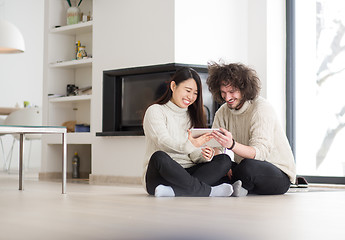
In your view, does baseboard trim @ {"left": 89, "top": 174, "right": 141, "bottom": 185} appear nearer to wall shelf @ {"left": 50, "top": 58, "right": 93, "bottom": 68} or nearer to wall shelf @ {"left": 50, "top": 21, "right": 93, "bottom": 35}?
wall shelf @ {"left": 50, "top": 58, "right": 93, "bottom": 68}

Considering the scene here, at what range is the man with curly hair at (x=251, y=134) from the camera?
11.4ft

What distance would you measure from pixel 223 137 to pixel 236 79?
0.42m

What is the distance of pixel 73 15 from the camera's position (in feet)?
21.3

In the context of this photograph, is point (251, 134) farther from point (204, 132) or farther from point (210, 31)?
point (210, 31)

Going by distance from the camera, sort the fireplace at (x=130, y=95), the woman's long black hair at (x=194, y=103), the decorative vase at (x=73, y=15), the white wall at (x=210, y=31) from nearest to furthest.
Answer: the woman's long black hair at (x=194, y=103) < the white wall at (x=210, y=31) < the fireplace at (x=130, y=95) < the decorative vase at (x=73, y=15)

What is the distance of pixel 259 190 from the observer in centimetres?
367

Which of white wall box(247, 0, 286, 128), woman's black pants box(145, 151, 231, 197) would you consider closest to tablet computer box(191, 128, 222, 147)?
woman's black pants box(145, 151, 231, 197)

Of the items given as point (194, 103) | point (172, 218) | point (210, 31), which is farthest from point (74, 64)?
point (172, 218)

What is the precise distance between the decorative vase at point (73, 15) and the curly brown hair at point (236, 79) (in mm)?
3249

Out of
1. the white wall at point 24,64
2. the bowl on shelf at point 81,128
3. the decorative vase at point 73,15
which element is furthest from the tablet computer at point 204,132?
the white wall at point 24,64

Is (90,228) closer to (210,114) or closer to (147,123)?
(147,123)

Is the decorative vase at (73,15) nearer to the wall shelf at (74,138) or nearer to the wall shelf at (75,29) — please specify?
the wall shelf at (75,29)

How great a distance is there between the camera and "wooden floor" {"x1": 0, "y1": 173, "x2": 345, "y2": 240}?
189 centimetres

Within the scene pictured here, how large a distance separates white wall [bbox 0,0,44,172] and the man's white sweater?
618 centimetres
